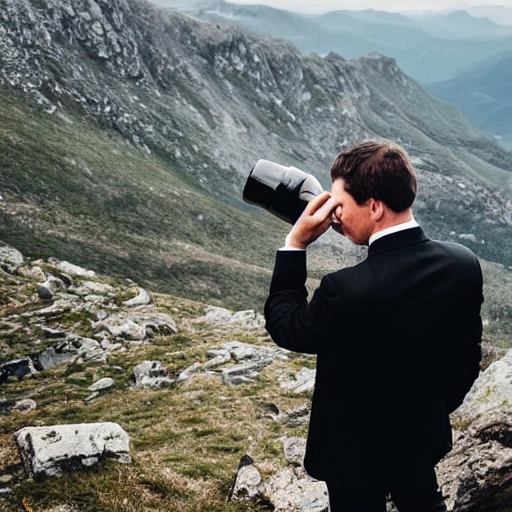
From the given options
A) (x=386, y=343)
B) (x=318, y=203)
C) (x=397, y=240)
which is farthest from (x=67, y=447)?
(x=397, y=240)

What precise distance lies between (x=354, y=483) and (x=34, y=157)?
71.9m

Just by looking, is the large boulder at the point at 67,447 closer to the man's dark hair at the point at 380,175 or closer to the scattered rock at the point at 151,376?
the man's dark hair at the point at 380,175

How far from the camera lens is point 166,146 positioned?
110 meters

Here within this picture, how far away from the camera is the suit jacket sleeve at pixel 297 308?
11.3 ft

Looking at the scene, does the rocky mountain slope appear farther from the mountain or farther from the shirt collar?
the mountain

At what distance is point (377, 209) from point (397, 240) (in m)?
0.26

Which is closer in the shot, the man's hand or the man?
the man

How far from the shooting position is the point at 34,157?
67812 mm

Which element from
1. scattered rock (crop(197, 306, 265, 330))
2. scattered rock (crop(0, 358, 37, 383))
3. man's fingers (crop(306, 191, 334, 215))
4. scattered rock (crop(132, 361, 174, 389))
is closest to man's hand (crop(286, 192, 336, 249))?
man's fingers (crop(306, 191, 334, 215))

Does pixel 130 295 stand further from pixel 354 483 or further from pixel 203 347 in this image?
pixel 354 483

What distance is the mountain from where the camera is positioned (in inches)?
2397

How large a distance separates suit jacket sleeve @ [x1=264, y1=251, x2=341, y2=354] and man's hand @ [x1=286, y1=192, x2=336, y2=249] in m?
0.09

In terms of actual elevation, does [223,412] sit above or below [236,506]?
below

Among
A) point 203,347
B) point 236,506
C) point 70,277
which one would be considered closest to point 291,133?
point 70,277
